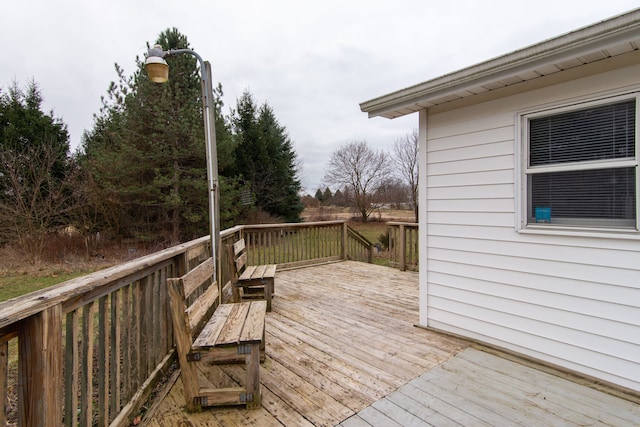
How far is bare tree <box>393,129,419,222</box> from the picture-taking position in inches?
740

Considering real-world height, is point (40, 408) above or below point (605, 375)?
above

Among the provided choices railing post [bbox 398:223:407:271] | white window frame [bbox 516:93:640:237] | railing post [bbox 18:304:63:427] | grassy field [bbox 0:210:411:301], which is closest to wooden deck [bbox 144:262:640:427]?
railing post [bbox 18:304:63:427]

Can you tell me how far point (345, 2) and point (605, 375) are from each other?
7.16 m

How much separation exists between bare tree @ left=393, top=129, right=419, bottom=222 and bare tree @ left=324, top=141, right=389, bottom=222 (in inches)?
30.7

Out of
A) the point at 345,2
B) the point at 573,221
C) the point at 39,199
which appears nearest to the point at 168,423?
the point at 573,221

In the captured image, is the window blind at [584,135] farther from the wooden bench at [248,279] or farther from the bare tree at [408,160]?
the bare tree at [408,160]

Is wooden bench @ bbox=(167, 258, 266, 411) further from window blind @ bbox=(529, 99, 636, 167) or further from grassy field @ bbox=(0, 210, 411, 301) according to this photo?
grassy field @ bbox=(0, 210, 411, 301)

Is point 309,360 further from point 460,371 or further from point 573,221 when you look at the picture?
point 573,221

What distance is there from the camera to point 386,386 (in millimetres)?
2268

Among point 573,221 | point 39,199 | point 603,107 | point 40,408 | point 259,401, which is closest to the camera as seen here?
point 40,408

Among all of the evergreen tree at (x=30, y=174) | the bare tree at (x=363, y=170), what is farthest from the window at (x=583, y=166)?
the bare tree at (x=363, y=170)

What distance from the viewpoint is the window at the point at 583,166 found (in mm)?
2205

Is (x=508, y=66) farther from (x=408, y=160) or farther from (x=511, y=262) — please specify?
(x=408, y=160)

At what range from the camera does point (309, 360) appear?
2.67m
